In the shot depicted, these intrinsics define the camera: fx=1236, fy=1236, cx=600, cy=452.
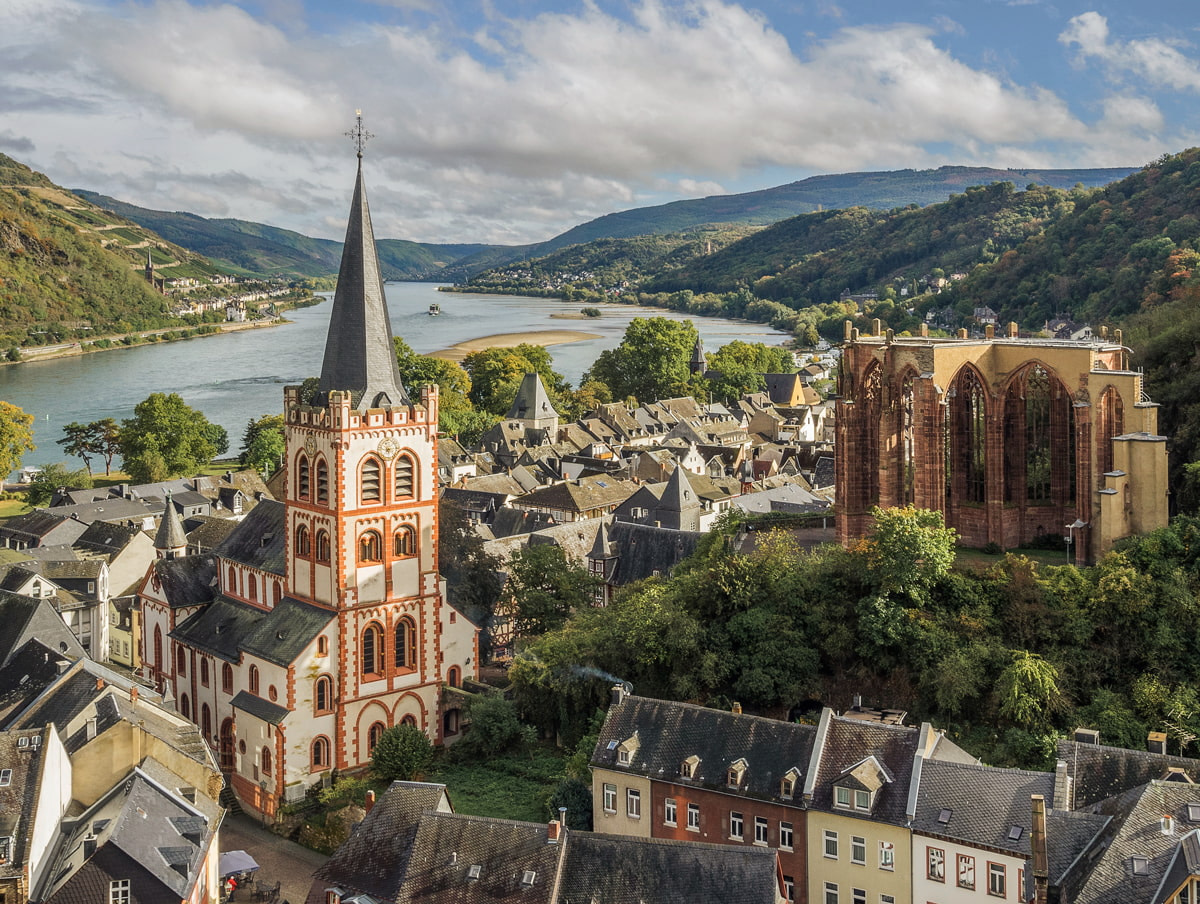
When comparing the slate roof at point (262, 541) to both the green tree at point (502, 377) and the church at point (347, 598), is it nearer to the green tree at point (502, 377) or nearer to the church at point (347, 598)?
the church at point (347, 598)

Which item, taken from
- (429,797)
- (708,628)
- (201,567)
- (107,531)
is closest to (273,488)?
(107,531)

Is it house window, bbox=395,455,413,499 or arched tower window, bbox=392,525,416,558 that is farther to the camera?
house window, bbox=395,455,413,499

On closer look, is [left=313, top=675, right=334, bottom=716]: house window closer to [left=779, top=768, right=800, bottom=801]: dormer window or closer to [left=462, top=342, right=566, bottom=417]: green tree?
[left=779, top=768, right=800, bottom=801]: dormer window

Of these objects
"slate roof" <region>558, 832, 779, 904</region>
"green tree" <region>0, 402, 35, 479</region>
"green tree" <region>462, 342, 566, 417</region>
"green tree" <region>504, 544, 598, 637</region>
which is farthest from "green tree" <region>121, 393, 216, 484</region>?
"slate roof" <region>558, 832, 779, 904</region>


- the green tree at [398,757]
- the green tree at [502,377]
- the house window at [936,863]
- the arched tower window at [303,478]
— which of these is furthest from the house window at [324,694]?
the green tree at [502,377]

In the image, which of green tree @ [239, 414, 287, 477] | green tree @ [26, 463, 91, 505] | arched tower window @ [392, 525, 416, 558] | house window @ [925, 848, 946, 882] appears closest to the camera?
house window @ [925, 848, 946, 882]

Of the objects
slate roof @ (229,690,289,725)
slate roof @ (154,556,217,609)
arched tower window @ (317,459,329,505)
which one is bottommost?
slate roof @ (229,690,289,725)

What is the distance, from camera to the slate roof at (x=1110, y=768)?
2830cm

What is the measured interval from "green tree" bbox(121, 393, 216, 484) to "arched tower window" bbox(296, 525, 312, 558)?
59429mm

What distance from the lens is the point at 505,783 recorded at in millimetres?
40125

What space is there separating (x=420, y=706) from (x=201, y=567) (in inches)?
494

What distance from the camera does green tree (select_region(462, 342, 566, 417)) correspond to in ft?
438

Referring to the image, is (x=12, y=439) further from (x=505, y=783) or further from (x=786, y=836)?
(x=786, y=836)

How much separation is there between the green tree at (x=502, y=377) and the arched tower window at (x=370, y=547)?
3508 inches
